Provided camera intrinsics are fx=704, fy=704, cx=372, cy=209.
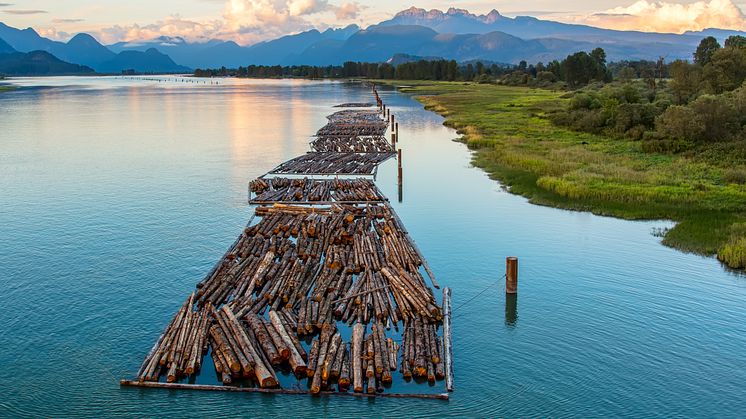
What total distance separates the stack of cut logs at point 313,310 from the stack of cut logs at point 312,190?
142 inches

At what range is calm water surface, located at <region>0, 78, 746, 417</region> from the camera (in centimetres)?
1798

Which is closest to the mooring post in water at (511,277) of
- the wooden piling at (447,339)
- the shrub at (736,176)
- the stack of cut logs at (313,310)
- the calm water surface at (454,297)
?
the calm water surface at (454,297)

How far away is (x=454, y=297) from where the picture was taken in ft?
82.1

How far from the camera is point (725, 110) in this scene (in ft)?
174

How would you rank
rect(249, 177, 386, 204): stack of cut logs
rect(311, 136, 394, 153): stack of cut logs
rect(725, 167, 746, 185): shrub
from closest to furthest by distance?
rect(249, 177, 386, 204): stack of cut logs → rect(725, 167, 746, 185): shrub → rect(311, 136, 394, 153): stack of cut logs

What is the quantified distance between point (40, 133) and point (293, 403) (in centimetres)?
6544

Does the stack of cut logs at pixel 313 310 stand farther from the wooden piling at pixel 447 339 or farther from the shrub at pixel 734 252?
the shrub at pixel 734 252

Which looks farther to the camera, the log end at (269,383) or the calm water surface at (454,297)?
the calm water surface at (454,297)

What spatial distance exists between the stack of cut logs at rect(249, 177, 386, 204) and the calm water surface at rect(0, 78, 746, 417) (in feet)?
6.38

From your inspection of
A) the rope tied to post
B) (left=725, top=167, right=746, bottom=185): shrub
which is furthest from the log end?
(left=725, top=167, right=746, bottom=185): shrub

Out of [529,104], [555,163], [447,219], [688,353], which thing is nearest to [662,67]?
[529,104]

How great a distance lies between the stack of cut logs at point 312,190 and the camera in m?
38.9

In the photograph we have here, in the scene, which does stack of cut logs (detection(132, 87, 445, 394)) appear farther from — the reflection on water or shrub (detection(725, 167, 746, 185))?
shrub (detection(725, 167, 746, 185))

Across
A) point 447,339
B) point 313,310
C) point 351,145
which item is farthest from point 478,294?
point 351,145
